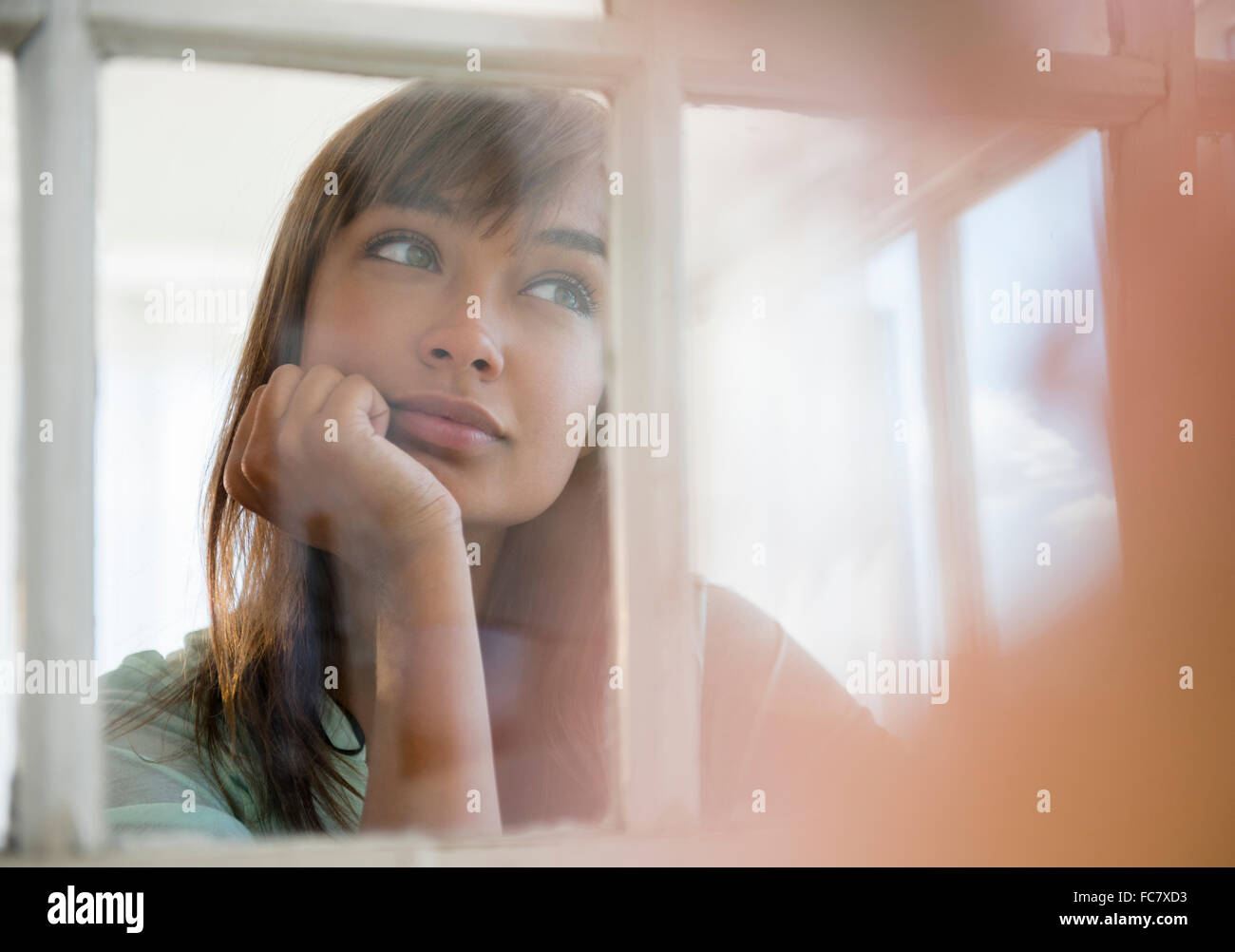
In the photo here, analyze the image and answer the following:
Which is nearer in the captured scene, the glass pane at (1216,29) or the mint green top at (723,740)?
the mint green top at (723,740)

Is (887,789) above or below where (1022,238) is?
below

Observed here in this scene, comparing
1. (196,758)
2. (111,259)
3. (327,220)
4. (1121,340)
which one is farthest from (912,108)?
(196,758)

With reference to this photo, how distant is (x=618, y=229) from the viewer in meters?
0.60

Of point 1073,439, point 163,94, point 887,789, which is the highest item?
point 163,94

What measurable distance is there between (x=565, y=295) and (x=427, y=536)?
185 millimetres

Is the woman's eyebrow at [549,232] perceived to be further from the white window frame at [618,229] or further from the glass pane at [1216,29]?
the glass pane at [1216,29]

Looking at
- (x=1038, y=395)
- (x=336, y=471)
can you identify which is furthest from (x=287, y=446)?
(x=1038, y=395)

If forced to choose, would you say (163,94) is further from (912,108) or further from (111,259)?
(912,108)

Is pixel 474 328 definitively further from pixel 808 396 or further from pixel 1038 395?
pixel 1038 395

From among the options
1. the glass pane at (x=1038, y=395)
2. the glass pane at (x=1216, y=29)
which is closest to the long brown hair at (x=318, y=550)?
the glass pane at (x=1038, y=395)

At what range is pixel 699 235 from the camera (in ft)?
2.02

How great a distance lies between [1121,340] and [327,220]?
0.59 meters

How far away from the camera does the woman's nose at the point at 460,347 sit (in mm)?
595

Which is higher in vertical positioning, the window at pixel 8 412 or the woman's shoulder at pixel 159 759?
the window at pixel 8 412
